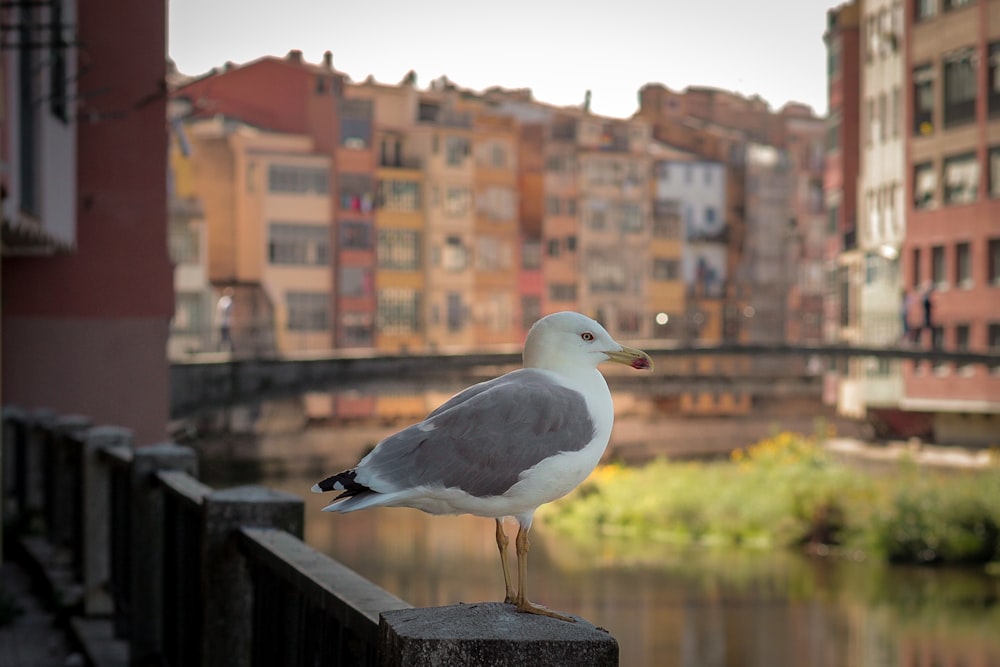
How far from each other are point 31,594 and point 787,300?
292 feet

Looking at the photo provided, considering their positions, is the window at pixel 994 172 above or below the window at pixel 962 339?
above

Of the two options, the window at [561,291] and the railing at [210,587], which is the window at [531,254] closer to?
the window at [561,291]

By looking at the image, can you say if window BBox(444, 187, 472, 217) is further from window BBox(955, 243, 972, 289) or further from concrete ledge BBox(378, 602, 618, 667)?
concrete ledge BBox(378, 602, 618, 667)

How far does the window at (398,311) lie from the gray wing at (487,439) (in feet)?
245

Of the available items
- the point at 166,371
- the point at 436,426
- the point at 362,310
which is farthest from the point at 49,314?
the point at 362,310

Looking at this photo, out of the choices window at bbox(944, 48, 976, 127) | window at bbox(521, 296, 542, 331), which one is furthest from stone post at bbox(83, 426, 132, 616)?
Result: window at bbox(521, 296, 542, 331)

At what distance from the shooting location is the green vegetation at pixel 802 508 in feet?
148

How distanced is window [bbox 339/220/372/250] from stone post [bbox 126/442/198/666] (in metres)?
68.5

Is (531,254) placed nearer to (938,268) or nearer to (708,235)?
(708,235)

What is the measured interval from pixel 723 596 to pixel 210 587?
3608 cm

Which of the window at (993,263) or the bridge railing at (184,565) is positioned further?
the window at (993,263)

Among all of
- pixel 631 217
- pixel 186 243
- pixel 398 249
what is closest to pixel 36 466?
pixel 186 243

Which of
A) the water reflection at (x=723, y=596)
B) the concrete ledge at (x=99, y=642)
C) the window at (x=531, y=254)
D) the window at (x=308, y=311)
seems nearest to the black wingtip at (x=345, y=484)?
the concrete ledge at (x=99, y=642)

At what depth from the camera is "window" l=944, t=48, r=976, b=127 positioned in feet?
157
